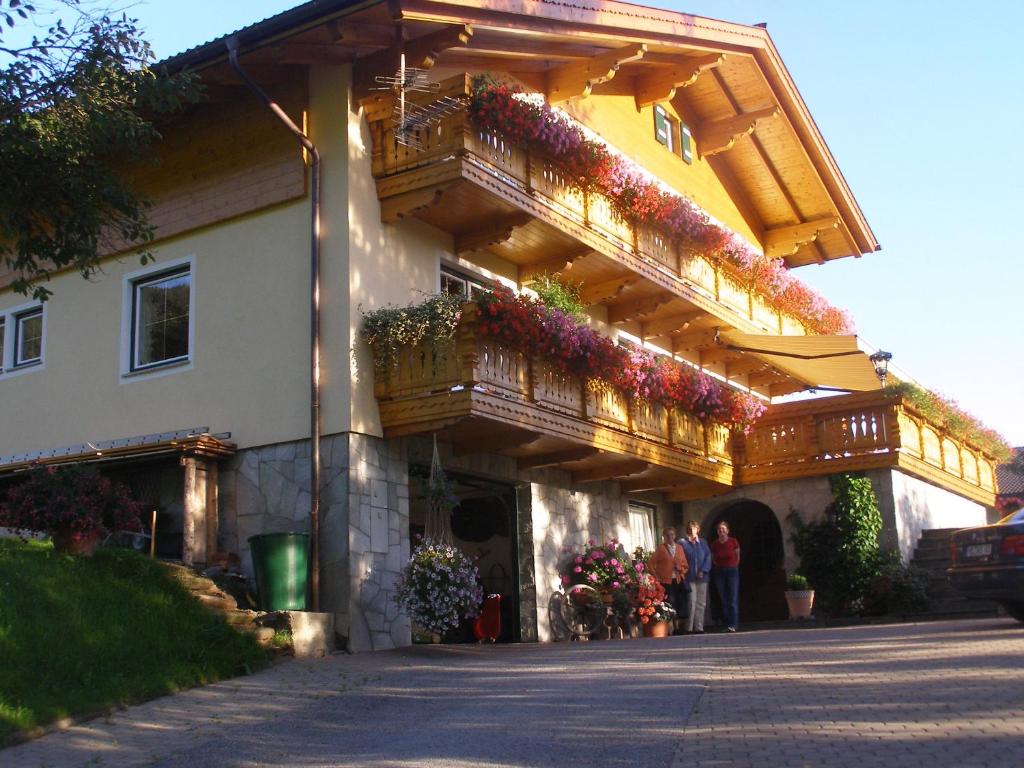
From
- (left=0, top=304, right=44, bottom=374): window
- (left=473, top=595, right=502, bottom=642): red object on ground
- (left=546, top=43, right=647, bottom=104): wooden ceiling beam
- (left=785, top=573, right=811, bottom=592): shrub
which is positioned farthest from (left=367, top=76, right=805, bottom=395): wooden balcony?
(left=0, top=304, right=44, bottom=374): window

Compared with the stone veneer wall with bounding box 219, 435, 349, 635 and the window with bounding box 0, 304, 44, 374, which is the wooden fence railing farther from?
the window with bounding box 0, 304, 44, 374

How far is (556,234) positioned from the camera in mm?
17203

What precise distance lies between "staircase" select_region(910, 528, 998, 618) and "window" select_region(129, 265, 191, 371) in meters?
11.8

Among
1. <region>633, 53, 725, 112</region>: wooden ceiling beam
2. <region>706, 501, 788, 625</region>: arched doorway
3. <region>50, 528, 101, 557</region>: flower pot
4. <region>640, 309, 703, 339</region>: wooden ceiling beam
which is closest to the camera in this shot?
<region>50, 528, 101, 557</region>: flower pot

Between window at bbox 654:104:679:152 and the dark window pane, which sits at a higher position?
window at bbox 654:104:679:152

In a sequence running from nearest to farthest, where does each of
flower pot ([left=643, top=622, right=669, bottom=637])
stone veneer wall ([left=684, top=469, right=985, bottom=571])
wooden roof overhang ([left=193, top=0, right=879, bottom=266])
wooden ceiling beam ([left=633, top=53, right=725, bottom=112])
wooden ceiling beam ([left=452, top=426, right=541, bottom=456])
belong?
wooden roof overhang ([left=193, top=0, right=879, bottom=266]) → wooden ceiling beam ([left=452, top=426, right=541, bottom=456]) → flower pot ([left=643, top=622, right=669, bottom=637]) → wooden ceiling beam ([left=633, top=53, right=725, bottom=112]) → stone veneer wall ([left=684, top=469, right=985, bottom=571])

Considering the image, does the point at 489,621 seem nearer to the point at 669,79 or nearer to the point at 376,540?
the point at 376,540

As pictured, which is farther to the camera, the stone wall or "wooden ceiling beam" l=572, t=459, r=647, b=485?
"wooden ceiling beam" l=572, t=459, r=647, b=485

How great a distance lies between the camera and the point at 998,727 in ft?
25.2

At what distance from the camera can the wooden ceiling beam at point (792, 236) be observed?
26078 millimetres

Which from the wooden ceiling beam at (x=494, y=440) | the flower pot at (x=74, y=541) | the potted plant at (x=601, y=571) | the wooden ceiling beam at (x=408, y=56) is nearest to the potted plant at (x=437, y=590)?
the wooden ceiling beam at (x=494, y=440)

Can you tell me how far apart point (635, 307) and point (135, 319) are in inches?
311

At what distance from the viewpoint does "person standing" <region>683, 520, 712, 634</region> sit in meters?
18.9

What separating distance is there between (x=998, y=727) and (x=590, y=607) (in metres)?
10.00
